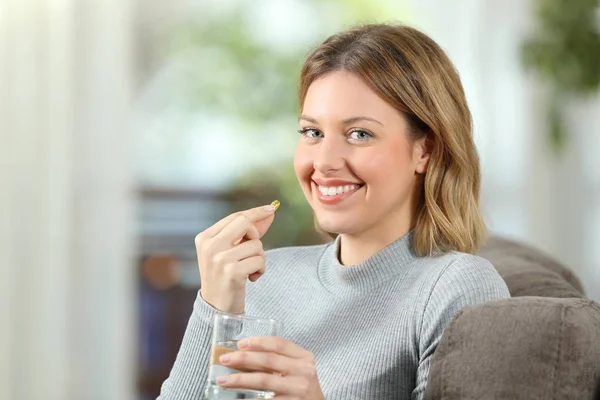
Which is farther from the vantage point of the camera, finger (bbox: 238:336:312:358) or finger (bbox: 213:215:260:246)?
finger (bbox: 213:215:260:246)

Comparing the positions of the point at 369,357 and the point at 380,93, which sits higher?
the point at 380,93

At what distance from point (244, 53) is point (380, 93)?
429 cm

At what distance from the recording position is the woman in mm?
1456

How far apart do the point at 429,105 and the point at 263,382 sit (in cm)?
64

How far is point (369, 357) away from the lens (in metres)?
1.48

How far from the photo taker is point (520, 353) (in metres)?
1.16

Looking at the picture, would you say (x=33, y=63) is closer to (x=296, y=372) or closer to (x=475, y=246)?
(x=475, y=246)

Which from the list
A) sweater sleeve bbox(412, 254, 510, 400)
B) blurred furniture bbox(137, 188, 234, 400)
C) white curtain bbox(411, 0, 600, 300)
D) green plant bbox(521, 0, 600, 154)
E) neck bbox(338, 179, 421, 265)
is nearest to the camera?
sweater sleeve bbox(412, 254, 510, 400)

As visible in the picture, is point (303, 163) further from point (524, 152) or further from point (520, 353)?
point (524, 152)

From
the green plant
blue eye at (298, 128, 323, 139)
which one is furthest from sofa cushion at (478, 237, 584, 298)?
the green plant

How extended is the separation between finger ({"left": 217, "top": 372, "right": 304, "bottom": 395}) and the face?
0.45m

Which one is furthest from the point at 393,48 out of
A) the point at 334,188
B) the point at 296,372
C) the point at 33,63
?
the point at 33,63

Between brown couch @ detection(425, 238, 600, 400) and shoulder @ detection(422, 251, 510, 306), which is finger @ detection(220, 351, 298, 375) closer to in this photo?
brown couch @ detection(425, 238, 600, 400)

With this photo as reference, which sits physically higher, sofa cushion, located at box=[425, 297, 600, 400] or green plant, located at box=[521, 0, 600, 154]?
green plant, located at box=[521, 0, 600, 154]
